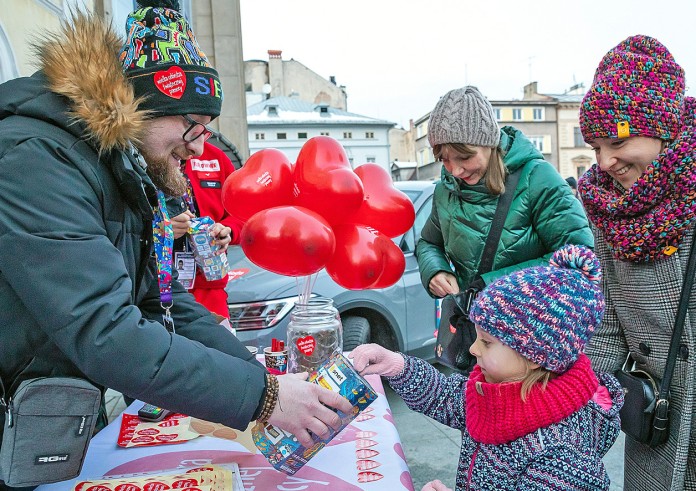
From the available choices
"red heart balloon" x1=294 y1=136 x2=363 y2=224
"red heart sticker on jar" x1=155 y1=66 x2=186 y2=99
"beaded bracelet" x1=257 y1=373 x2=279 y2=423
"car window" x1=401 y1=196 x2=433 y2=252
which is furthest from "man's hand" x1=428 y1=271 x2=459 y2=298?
"car window" x1=401 y1=196 x2=433 y2=252

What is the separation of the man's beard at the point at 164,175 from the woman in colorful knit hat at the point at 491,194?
123 cm

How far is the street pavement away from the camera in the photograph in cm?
359

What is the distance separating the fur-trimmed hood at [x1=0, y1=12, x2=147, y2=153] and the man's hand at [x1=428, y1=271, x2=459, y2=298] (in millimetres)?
1671

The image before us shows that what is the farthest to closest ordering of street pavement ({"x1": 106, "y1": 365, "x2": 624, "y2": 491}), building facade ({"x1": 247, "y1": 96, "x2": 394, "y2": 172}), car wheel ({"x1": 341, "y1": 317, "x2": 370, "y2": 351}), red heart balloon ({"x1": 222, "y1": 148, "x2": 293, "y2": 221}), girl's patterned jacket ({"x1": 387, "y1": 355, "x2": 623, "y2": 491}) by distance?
building facade ({"x1": 247, "y1": 96, "x2": 394, "y2": 172}), car wheel ({"x1": 341, "y1": 317, "x2": 370, "y2": 351}), street pavement ({"x1": 106, "y1": 365, "x2": 624, "y2": 491}), red heart balloon ({"x1": 222, "y1": 148, "x2": 293, "y2": 221}), girl's patterned jacket ({"x1": 387, "y1": 355, "x2": 623, "y2": 491})

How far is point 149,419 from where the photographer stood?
6.31 ft

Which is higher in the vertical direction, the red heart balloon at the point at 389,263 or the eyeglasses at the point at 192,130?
the eyeglasses at the point at 192,130

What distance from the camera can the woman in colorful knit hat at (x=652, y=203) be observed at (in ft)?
5.45

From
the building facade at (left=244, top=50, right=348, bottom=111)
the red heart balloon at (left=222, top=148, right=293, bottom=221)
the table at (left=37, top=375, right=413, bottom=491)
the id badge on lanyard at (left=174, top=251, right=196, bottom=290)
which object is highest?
the building facade at (left=244, top=50, right=348, bottom=111)

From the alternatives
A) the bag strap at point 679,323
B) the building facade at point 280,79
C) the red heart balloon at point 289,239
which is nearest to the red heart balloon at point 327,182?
the red heart balloon at point 289,239

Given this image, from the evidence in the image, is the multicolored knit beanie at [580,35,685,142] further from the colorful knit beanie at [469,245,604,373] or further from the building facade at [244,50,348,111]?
the building facade at [244,50,348,111]

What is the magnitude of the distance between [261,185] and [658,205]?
4.56 ft

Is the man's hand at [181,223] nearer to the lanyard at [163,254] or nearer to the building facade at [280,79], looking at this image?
the lanyard at [163,254]

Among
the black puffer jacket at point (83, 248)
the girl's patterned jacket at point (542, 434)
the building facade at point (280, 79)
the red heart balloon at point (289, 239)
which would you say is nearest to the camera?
the black puffer jacket at point (83, 248)

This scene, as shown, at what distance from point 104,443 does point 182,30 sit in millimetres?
1344
